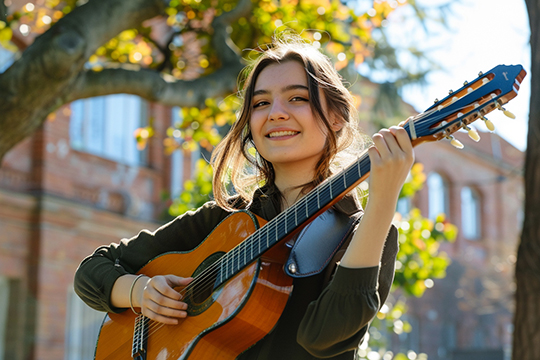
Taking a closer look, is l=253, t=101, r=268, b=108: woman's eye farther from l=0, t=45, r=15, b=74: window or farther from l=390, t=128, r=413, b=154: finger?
l=0, t=45, r=15, b=74: window

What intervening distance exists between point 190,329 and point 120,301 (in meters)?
0.43

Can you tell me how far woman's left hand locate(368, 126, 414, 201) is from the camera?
161 cm

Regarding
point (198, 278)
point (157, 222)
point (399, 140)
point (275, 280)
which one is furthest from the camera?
point (157, 222)

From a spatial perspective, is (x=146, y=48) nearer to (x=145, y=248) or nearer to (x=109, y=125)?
(x=109, y=125)

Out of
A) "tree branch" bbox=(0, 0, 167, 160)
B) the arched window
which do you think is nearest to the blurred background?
"tree branch" bbox=(0, 0, 167, 160)

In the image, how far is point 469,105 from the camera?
5.30 feet

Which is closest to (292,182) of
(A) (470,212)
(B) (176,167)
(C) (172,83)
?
(C) (172,83)

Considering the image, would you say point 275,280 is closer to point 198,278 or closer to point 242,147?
point 198,278

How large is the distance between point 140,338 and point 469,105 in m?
1.25

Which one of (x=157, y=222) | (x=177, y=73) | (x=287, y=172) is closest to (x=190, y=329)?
(x=287, y=172)

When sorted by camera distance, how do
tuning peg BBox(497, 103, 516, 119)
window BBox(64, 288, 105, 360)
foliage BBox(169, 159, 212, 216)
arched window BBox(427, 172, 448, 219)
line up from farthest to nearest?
arched window BBox(427, 172, 448, 219)
window BBox(64, 288, 105, 360)
foliage BBox(169, 159, 212, 216)
tuning peg BBox(497, 103, 516, 119)

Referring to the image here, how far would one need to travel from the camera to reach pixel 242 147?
7.86ft

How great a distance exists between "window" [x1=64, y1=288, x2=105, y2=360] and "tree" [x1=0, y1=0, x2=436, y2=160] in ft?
13.1

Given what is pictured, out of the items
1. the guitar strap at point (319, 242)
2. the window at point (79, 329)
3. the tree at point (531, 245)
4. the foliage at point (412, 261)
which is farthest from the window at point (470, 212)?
the guitar strap at point (319, 242)
